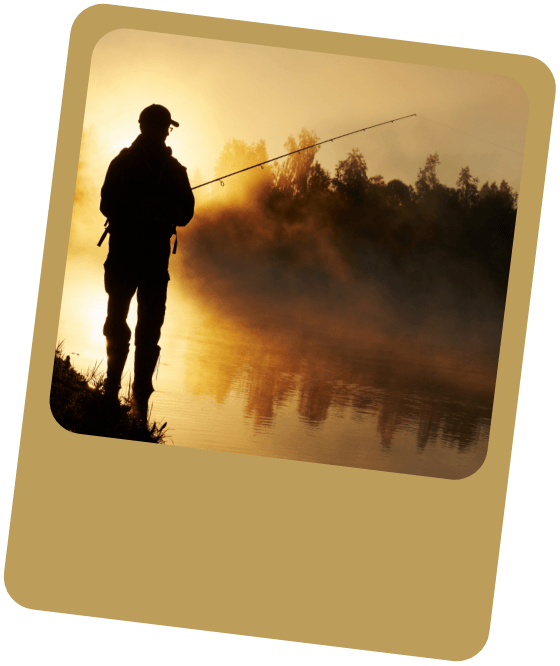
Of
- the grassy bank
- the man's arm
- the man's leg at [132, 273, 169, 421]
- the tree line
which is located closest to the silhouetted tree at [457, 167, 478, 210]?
the tree line

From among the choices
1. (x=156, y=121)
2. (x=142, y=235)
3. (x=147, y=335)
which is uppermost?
(x=156, y=121)

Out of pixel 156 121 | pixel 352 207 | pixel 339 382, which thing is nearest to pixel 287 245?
pixel 352 207

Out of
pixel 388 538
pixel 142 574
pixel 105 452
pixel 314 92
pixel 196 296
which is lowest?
pixel 142 574

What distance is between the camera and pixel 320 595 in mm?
1970

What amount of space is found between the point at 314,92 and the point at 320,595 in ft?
5.71

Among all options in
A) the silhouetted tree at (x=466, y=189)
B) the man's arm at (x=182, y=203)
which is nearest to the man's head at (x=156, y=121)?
the man's arm at (x=182, y=203)

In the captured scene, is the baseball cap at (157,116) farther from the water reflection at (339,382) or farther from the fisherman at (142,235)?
the water reflection at (339,382)

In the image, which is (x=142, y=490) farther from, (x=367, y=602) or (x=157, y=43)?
(x=157, y=43)

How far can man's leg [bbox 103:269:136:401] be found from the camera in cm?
200

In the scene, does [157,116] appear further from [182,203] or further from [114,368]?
[114,368]

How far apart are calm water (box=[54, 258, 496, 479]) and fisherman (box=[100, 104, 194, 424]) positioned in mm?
41

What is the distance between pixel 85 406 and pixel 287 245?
90 cm

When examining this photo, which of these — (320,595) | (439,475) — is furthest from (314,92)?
(320,595)

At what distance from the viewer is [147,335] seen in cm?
201
